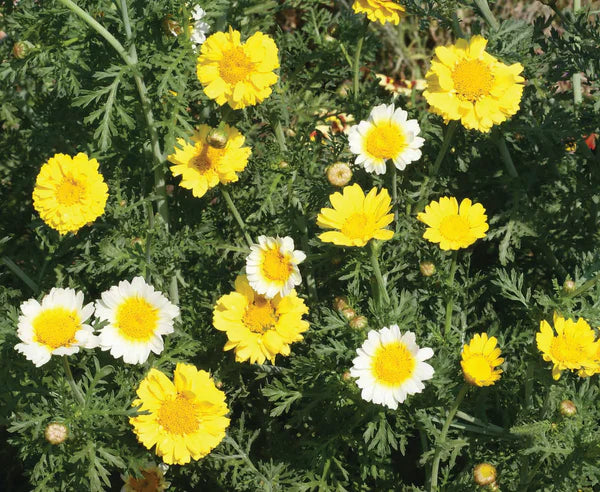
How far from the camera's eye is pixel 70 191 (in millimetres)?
2654

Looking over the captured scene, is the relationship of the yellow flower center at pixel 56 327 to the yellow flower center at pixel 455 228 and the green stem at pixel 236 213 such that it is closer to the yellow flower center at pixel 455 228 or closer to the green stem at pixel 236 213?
the green stem at pixel 236 213

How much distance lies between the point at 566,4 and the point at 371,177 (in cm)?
378

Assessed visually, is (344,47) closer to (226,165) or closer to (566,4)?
(226,165)

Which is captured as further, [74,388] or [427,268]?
[427,268]

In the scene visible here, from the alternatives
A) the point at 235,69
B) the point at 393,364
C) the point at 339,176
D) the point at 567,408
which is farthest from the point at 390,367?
the point at 235,69

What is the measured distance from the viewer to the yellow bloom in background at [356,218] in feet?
7.75

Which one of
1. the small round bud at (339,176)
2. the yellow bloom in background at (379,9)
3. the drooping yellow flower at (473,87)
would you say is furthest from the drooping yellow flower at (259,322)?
the yellow bloom in background at (379,9)

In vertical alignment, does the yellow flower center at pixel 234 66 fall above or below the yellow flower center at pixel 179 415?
above

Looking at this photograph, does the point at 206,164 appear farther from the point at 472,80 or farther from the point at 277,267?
the point at 472,80

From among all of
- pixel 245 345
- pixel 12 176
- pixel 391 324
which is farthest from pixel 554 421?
pixel 12 176

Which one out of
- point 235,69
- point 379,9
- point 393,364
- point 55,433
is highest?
point 379,9

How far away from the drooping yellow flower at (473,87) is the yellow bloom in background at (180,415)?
1278 mm

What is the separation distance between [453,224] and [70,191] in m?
1.39

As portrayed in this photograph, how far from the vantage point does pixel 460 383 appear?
258 centimetres
